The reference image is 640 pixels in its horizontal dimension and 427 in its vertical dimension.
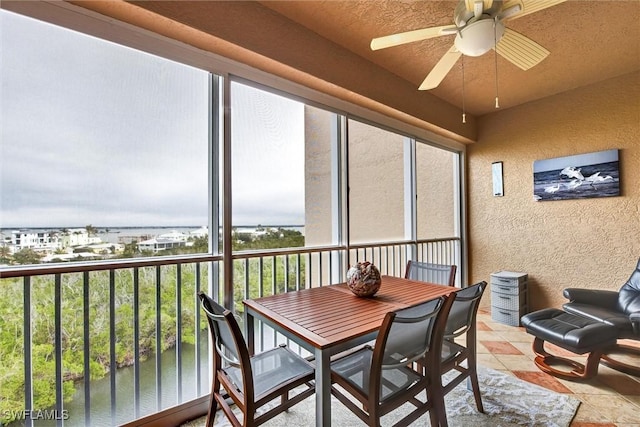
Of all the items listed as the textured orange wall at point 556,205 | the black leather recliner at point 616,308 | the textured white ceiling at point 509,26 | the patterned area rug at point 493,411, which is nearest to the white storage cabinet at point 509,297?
the textured orange wall at point 556,205

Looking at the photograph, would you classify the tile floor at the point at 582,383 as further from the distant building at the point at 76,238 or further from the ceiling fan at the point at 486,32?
the distant building at the point at 76,238

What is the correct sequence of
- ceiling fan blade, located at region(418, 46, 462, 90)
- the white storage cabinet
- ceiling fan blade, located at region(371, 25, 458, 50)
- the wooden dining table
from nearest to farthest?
the wooden dining table → ceiling fan blade, located at region(371, 25, 458, 50) → ceiling fan blade, located at region(418, 46, 462, 90) → the white storage cabinet

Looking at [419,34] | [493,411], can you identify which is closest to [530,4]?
[419,34]

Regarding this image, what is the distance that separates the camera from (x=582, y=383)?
2162mm

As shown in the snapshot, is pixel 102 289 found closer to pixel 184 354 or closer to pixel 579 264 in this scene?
pixel 184 354

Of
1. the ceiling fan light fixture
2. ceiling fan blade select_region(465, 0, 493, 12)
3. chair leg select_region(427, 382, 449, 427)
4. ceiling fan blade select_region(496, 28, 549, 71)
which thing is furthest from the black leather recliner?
ceiling fan blade select_region(465, 0, 493, 12)

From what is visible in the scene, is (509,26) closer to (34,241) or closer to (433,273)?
(433,273)

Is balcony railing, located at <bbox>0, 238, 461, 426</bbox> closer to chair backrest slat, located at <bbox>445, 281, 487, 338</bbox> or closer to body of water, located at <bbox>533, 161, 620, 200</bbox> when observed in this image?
chair backrest slat, located at <bbox>445, 281, 487, 338</bbox>

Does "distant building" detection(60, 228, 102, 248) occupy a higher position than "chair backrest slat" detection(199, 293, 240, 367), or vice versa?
Answer: "distant building" detection(60, 228, 102, 248)

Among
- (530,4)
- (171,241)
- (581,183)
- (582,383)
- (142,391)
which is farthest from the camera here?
(581,183)

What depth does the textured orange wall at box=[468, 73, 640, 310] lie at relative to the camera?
295 cm

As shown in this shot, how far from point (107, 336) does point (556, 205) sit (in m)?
4.56

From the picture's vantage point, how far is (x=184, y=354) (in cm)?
197

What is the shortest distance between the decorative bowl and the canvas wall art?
9.72 ft
